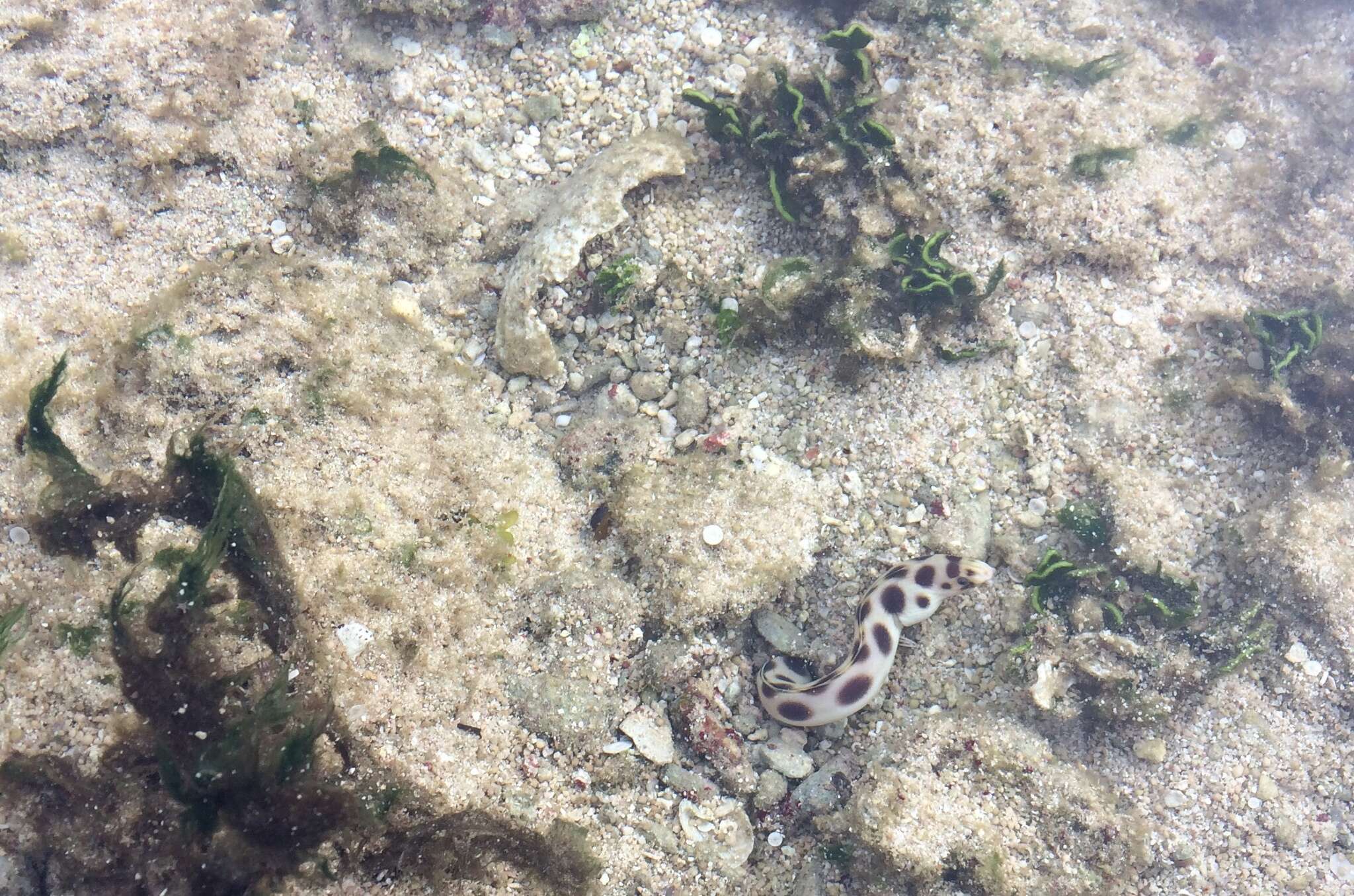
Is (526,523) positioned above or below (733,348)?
below

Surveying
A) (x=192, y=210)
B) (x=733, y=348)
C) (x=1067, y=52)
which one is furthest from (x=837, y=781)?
(x=1067, y=52)

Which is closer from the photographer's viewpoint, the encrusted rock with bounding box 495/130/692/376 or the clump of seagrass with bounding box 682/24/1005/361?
the encrusted rock with bounding box 495/130/692/376

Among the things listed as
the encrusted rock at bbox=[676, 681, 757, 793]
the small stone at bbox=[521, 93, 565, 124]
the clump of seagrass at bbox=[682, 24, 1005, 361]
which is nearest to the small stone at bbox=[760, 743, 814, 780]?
the encrusted rock at bbox=[676, 681, 757, 793]

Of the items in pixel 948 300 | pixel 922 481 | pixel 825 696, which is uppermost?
pixel 948 300

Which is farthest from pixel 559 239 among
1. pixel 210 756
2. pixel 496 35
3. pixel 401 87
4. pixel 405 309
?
pixel 210 756

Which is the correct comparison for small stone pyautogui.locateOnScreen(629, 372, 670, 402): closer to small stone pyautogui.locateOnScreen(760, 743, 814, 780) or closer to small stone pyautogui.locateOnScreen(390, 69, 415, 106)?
small stone pyautogui.locateOnScreen(760, 743, 814, 780)

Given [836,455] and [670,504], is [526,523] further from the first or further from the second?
[836,455]
